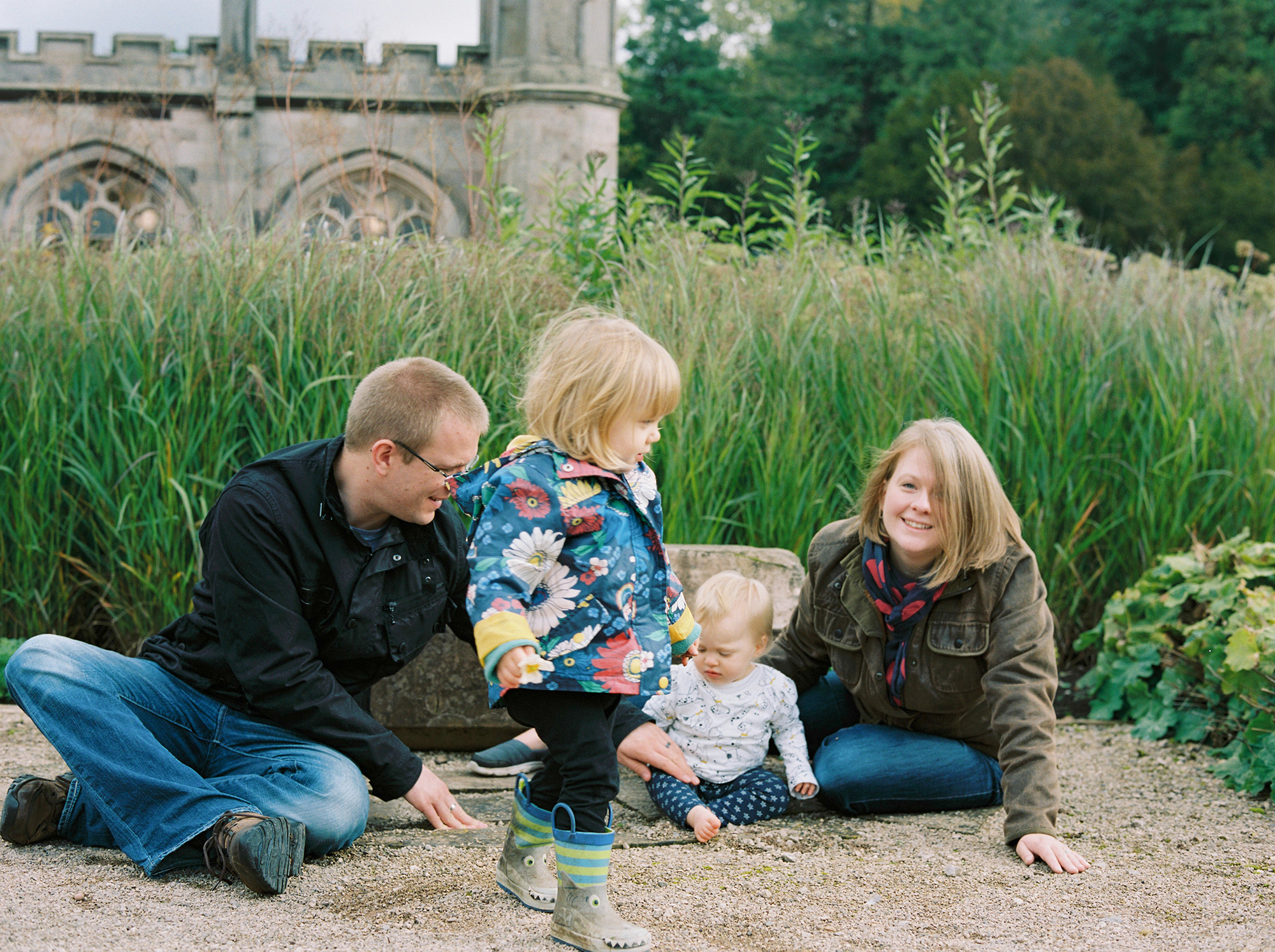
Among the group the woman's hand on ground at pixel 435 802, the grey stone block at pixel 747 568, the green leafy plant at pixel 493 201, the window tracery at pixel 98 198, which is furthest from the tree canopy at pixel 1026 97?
the woman's hand on ground at pixel 435 802

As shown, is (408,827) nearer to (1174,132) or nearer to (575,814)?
(575,814)

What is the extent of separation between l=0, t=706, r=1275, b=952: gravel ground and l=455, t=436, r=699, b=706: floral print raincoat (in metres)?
0.49

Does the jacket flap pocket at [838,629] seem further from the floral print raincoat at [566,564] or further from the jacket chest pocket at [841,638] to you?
the floral print raincoat at [566,564]

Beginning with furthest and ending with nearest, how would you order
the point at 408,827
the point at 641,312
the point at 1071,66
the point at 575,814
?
the point at 1071,66, the point at 641,312, the point at 408,827, the point at 575,814

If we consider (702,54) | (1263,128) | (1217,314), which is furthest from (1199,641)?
(702,54)

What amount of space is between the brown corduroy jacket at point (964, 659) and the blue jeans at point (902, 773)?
0.19 feet

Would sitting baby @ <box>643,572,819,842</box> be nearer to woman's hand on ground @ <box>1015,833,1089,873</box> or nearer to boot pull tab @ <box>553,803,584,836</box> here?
woman's hand on ground @ <box>1015,833,1089,873</box>

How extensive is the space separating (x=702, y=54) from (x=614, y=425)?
26.7m

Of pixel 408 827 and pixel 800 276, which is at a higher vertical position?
pixel 800 276

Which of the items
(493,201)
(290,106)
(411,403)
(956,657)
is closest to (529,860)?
(411,403)

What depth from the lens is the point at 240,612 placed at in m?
2.42

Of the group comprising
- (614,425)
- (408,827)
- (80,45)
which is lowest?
(408,827)

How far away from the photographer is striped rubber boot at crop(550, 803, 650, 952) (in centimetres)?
210

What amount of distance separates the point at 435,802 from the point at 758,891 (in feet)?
2.27
